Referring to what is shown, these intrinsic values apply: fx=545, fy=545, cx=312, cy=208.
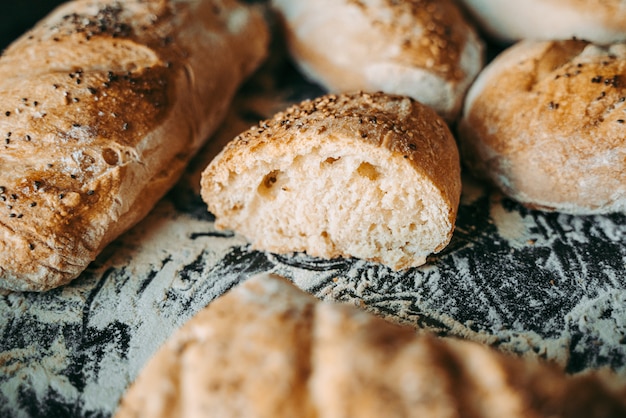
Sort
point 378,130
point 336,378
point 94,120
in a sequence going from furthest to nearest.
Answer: point 94,120, point 378,130, point 336,378

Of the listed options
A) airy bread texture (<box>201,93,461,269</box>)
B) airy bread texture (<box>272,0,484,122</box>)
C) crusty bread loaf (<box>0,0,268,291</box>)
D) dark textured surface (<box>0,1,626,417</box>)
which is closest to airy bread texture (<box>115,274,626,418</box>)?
dark textured surface (<box>0,1,626,417</box>)

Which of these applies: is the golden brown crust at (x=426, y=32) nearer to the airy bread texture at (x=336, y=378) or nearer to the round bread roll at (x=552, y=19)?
the round bread roll at (x=552, y=19)

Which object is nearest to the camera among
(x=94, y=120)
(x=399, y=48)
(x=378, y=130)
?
(x=378, y=130)

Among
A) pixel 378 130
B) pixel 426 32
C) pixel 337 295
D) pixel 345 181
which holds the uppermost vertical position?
pixel 426 32

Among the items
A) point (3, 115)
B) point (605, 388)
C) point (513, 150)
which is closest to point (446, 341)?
point (605, 388)

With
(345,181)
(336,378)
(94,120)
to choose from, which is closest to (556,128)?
(345,181)

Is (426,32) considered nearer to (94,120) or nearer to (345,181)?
(345,181)
